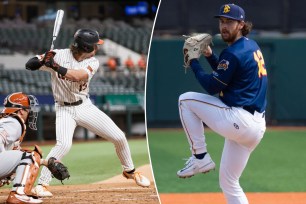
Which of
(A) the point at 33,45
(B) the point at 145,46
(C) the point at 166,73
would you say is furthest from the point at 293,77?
(A) the point at 33,45

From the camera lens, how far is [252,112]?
439 cm

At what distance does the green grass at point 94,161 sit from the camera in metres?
7.02

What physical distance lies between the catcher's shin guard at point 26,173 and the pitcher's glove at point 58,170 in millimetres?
103

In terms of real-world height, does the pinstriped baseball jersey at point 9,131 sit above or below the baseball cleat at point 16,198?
above

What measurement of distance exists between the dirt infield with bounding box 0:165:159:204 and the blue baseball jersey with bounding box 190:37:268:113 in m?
1.24

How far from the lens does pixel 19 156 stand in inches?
186

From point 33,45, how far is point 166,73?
4.88 meters

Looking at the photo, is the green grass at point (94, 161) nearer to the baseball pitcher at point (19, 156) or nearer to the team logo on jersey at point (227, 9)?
the baseball pitcher at point (19, 156)

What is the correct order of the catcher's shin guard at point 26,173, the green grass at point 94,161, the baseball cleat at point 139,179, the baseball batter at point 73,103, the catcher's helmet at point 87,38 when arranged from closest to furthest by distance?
the catcher's shin guard at point 26,173
the catcher's helmet at point 87,38
the baseball batter at point 73,103
the baseball cleat at point 139,179
the green grass at point 94,161

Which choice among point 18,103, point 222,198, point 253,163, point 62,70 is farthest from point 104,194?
point 253,163

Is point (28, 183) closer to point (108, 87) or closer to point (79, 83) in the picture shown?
point (79, 83)

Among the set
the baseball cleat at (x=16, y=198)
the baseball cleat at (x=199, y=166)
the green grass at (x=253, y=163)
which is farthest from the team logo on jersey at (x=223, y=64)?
the green grass at (x=253, y=163)

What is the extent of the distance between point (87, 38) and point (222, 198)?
2957 millimetres

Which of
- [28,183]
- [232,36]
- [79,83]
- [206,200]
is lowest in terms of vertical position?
[206,200]
